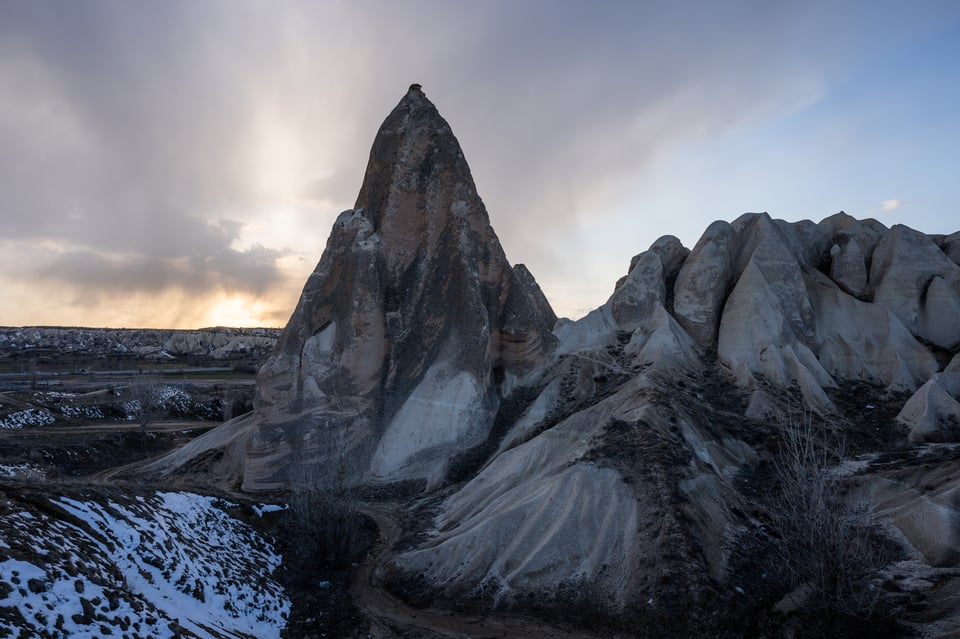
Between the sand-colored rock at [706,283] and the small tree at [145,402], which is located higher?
the sand-colored rock at [706,283]

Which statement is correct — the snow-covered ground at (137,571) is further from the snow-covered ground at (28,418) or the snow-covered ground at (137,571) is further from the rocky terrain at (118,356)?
the rocky terrain at (118,356)

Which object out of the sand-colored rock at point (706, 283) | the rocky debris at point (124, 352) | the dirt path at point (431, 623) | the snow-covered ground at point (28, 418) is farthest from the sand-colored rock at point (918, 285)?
the rocky debris at point (124, 352)

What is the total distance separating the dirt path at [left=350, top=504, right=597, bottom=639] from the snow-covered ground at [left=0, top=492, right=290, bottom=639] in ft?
6.42

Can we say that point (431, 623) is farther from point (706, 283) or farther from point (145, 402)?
point (145, 402)

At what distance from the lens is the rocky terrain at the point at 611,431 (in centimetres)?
1265

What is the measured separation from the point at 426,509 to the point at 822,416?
54.1 feet

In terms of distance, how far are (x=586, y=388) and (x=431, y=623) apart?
14590 mm

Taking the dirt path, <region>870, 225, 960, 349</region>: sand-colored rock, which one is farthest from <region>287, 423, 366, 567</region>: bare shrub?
<region>870, 225, 960, 349</region>: sand-colored rock

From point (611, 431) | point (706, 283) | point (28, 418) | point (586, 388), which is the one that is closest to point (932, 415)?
point (706, 283)

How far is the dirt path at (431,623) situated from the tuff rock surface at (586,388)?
81 cm

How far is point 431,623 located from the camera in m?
12.9

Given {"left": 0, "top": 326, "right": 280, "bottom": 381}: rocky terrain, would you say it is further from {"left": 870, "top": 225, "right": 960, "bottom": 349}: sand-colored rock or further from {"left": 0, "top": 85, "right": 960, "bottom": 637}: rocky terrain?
{"left": 870, "top": 225, "right": 960, "bottom": 349}: sand-colored rock

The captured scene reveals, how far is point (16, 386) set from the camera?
56.1 m

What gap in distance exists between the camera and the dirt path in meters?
12.3
